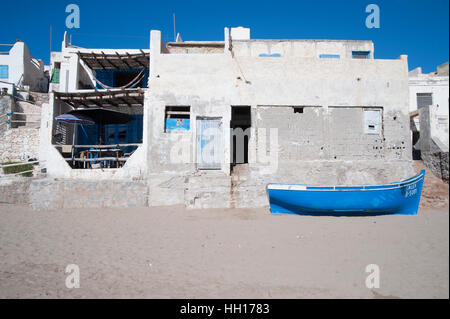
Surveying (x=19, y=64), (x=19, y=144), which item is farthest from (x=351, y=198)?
(x=19, y=64)

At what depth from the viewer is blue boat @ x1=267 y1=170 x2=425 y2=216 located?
8980 mm

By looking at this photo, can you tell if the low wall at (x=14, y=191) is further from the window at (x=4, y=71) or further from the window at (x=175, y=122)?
the window at (x=4, y=71)

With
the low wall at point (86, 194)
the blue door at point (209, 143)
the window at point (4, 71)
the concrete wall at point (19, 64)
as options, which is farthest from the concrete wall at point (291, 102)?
the window at point (4, 71)

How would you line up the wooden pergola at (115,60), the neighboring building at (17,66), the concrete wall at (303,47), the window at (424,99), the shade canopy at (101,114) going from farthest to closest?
the neighboring building at (17,66), the window at (424,99), the concrete wall at (303,47), the wooden pergola at (115,60), the shade canopy at (101,114)

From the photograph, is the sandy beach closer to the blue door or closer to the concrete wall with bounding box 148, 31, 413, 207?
the blue door

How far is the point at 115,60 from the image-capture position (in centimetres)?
1505

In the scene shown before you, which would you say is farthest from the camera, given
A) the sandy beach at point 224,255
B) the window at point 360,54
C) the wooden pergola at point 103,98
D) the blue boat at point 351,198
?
the window at point 360,54

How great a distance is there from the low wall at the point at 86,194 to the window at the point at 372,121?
32.1 feet

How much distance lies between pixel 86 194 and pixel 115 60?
7822 millimetres

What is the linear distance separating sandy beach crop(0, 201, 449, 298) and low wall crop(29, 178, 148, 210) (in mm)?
1261

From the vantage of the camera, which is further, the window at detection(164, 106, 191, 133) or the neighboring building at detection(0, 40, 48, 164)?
the neighboring building at detection(0, 40, 48, 164)

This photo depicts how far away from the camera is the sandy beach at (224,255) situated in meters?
2.64

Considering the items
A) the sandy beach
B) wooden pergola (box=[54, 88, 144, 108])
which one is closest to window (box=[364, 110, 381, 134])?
the sandy beach
